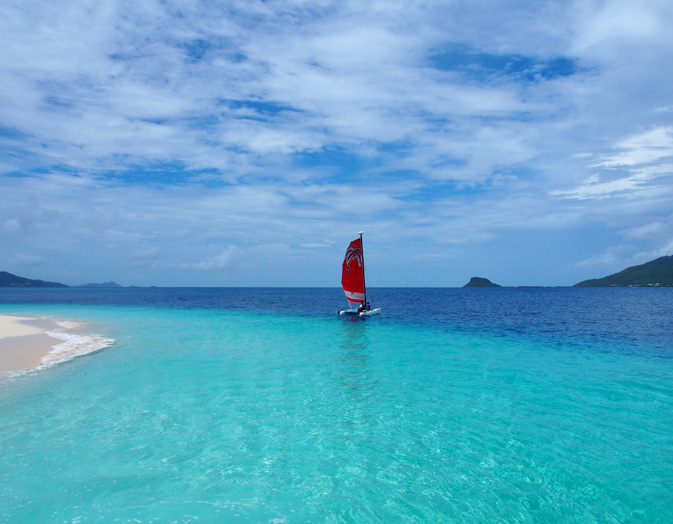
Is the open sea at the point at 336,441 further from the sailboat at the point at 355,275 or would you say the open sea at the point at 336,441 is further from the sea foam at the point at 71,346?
the sailboat at the point at 355,275

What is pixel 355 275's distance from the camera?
46.6 metres

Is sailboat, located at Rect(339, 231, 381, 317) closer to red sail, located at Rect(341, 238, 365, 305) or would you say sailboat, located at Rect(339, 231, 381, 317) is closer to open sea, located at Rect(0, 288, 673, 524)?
red sail, located at Rect(341, 238, 365, 305)

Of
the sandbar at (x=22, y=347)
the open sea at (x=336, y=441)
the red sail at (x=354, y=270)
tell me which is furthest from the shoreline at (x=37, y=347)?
the red sail at (x=354, y=270)

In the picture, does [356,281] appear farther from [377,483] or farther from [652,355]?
[377,483]

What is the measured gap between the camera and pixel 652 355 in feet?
80.3

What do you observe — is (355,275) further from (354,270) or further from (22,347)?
(22,347)

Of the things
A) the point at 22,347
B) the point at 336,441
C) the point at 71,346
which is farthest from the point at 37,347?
the point at 336,441

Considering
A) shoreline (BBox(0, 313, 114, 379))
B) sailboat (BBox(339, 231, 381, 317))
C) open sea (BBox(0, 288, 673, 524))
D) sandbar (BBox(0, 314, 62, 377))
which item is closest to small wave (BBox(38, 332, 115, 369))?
shoreline (BBox(0, 313, 114, 379))

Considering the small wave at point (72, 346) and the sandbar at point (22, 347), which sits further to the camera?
the small wave at point (72, 346)

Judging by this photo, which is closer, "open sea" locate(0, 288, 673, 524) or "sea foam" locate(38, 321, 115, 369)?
"open sea" locate(0, 288, 673, 524)

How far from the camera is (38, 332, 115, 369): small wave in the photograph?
21.2 m

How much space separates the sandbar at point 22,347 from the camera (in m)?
19.2

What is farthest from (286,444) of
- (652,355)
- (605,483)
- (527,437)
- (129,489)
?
(652,355)

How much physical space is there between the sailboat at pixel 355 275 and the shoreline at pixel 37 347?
85.8 ft
